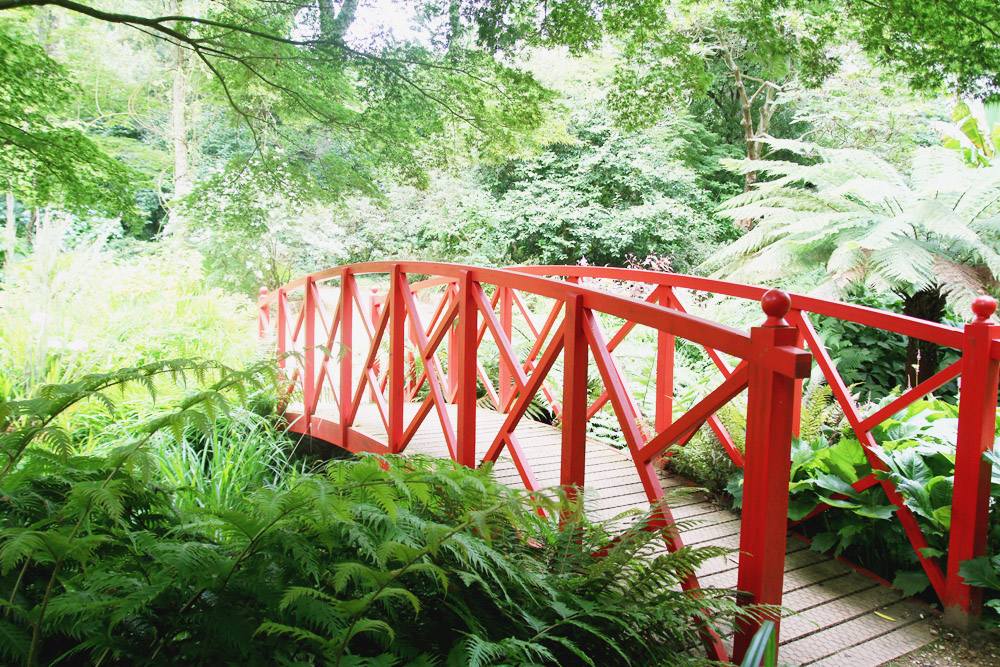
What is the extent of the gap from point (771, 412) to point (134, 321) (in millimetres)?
5657

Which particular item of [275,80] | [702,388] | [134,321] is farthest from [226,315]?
[702,388]

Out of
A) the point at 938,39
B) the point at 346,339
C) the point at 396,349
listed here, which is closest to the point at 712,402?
the point at 396,349

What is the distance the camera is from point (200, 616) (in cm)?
106

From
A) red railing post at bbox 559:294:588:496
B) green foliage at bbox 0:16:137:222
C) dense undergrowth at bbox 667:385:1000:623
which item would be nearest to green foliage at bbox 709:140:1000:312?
dense undergrowth at bbox 667:385:1000:623

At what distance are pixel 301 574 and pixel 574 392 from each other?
1.05 metres

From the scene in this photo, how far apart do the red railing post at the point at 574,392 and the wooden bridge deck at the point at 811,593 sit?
13 centimetres

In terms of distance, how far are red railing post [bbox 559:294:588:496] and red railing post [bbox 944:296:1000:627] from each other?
1132 millimetres

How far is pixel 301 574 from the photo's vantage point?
45.5 inches

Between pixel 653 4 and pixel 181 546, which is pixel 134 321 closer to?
pixel 653 4

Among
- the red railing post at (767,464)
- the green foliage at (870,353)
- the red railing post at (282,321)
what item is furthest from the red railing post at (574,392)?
the green foliage at (870,353)

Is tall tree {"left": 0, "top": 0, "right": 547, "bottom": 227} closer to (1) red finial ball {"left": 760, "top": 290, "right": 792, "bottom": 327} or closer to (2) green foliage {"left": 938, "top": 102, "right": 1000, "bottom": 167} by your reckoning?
(1) red finial ball {"left": 760, "top": 290, "right": 792, "bottom": 327}

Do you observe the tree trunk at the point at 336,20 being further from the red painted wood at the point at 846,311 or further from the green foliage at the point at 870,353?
the green foliage at the point at 870,353

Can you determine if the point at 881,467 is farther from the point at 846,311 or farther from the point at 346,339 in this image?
the point at 346,339

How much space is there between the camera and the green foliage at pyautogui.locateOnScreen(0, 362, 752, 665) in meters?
1.02
